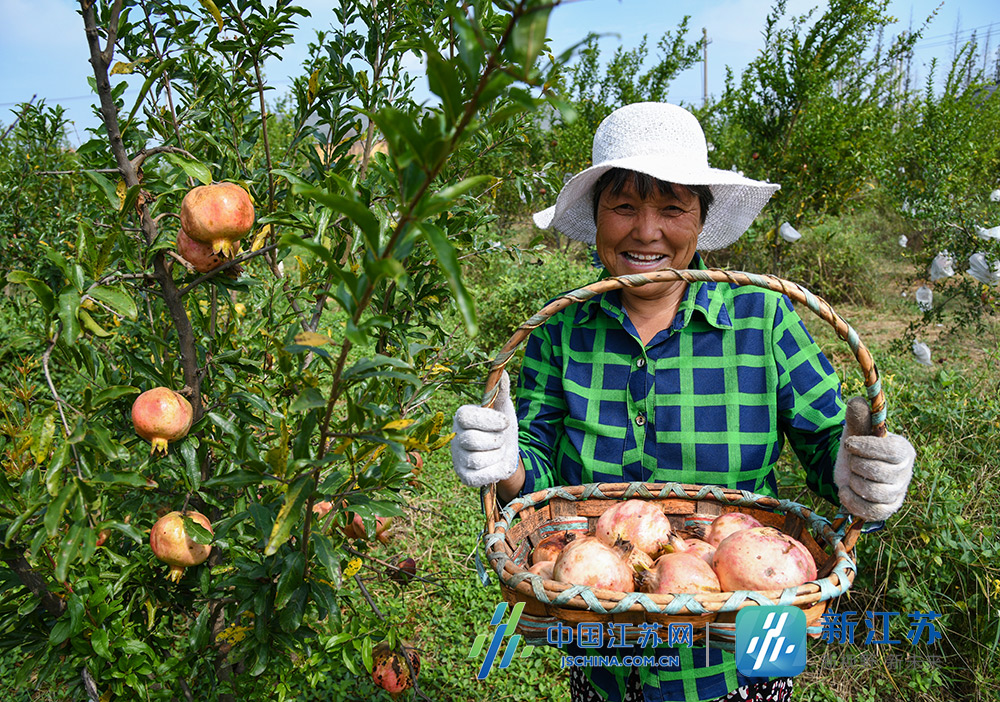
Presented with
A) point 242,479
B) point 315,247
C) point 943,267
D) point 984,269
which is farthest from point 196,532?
point 943,267

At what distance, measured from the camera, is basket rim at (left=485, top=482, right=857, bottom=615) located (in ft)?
3.21

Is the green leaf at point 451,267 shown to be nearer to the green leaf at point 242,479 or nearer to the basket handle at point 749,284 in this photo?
the green leaf at point 242,479

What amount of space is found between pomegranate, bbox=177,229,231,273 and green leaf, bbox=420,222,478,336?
0.58 metres

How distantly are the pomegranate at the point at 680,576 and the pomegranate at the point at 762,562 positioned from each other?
3 centimetres

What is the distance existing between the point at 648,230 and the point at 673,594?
81 cm

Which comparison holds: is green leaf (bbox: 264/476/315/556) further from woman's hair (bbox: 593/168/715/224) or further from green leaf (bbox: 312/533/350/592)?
woman's hair (bbox: 593/168/715/224)

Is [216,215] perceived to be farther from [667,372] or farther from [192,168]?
[667,372]

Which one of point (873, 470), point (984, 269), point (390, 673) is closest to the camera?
point (873, 470)

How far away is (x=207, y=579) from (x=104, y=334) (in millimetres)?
550

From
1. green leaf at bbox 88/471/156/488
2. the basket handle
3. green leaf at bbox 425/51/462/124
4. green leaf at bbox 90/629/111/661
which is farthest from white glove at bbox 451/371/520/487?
green leaf at bbox 425/51/462/124

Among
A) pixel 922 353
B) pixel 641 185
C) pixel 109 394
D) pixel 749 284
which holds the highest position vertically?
pixel 641 185


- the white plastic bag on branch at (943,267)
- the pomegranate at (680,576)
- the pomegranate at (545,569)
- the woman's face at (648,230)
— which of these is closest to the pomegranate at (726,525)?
the pomegranate at (680,576)

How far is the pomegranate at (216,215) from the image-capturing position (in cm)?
96

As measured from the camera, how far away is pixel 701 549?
136cm
